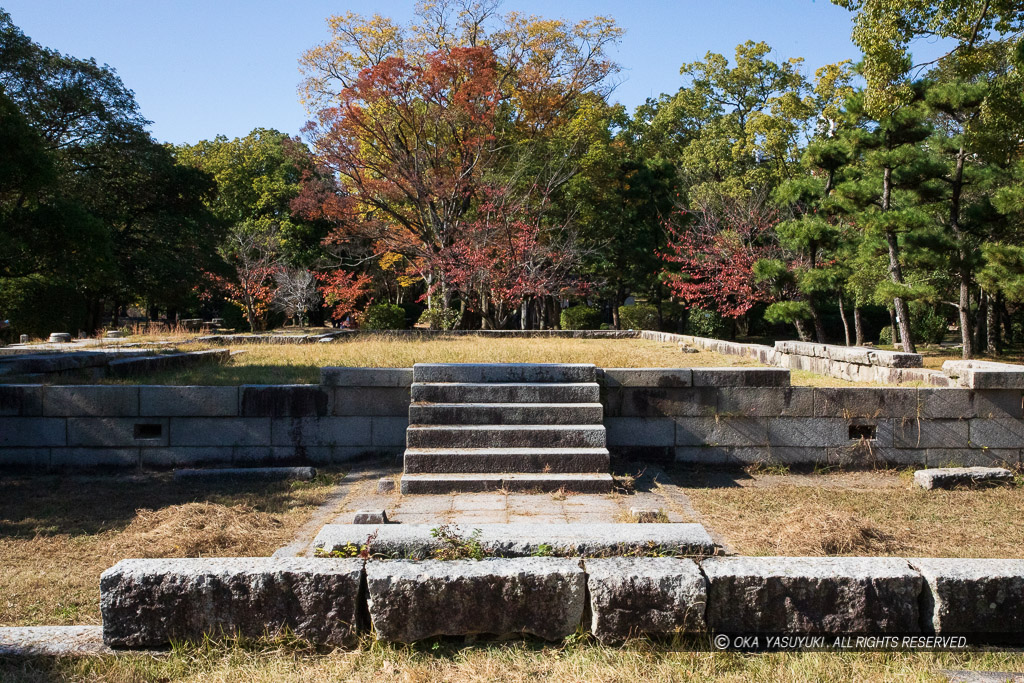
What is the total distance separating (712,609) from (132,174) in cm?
2313

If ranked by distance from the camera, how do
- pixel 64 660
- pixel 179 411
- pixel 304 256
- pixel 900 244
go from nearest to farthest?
pixel 64 660 < pixel 179 411 < pixel 900 244 < pixel 304 256

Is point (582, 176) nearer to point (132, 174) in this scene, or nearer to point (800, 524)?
point (132, 174)

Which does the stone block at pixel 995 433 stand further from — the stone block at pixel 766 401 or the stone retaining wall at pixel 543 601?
the stone retaining wall at pixel 543 601

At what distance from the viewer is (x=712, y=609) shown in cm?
321

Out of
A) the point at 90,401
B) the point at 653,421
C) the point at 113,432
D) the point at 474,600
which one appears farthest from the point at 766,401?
the point at 90,401

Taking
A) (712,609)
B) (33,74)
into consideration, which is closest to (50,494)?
(712,609)

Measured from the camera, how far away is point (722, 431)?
7.26 meters

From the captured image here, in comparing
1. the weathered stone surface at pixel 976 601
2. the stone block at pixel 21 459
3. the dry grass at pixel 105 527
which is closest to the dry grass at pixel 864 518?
the weathered stone surface at pixel 976 601

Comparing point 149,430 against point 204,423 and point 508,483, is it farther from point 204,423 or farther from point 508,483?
point 508,483

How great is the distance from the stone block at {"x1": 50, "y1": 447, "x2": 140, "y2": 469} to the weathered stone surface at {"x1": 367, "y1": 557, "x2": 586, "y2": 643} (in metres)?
4.84

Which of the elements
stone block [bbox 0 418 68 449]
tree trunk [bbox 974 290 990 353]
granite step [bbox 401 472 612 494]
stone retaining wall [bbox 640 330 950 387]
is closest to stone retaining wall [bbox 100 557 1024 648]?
granite step [bbox 401 472 612 494]

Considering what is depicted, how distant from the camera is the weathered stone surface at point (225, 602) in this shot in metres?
3.17

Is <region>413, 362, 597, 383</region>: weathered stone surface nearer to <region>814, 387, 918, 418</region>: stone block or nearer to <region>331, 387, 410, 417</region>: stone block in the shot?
<region>331, 387, 410, 417</region>: stone block

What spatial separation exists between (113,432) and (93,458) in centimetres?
30
